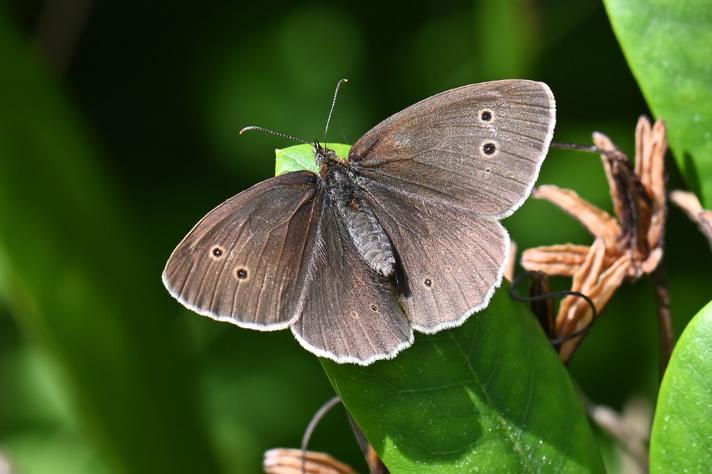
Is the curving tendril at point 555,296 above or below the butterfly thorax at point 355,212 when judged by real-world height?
below

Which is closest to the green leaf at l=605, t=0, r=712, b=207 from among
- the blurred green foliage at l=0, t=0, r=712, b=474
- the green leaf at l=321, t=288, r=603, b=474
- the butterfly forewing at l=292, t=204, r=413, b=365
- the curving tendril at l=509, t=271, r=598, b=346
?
the curving tendril at l=509, t=271, r=598, b=346

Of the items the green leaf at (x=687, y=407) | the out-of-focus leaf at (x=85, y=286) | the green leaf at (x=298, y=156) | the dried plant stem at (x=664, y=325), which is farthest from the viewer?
the out-of-focus leaf at (x=85, y=286)

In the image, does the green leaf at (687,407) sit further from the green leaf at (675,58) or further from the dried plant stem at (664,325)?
the green leaf at (675,58)

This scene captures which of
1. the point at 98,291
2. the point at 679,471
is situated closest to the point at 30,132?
the point at 98,291

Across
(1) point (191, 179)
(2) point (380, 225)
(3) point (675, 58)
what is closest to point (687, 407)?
(3) point (675, 58)

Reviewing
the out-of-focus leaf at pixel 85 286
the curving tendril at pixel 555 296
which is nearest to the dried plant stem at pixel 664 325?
the curving tendril at pixel 555 296

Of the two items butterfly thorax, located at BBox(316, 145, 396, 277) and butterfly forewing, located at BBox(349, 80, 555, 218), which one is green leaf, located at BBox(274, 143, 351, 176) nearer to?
butterfly thorax, located at BBox(316, 145, 396, 277)

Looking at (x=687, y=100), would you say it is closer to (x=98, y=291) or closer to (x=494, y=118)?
(x=494, y=118)
